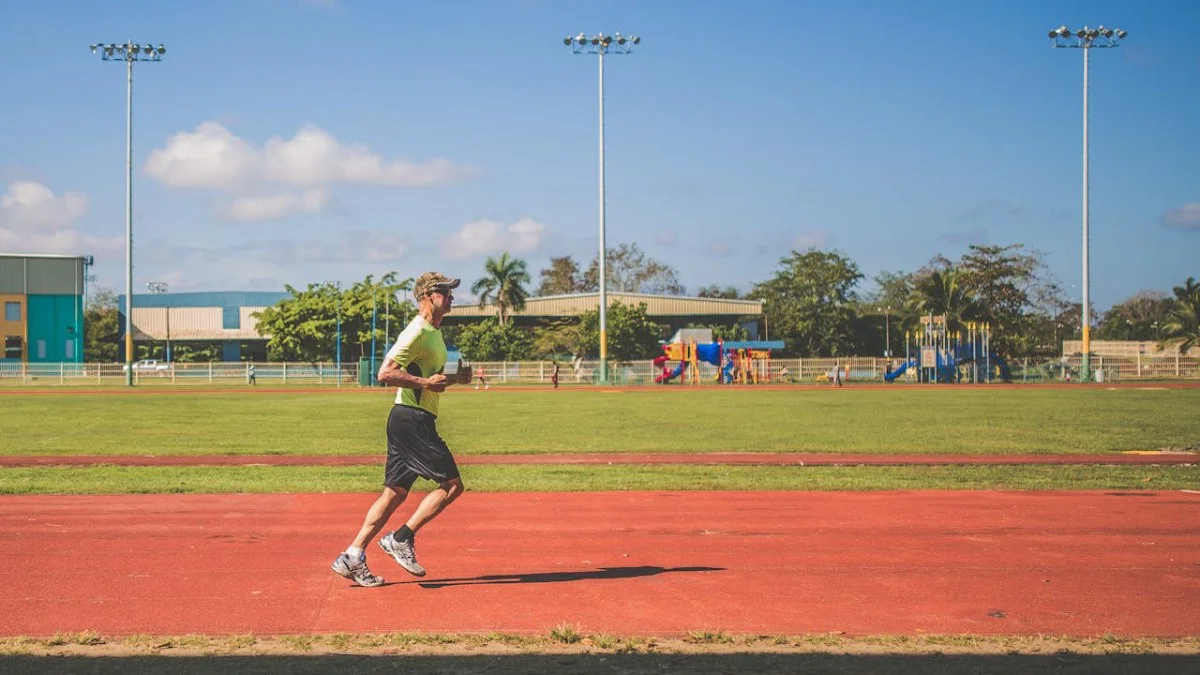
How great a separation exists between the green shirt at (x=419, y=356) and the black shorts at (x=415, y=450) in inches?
2.7

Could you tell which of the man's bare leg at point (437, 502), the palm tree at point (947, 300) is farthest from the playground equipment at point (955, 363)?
the man's bare leg at point (437, 502)

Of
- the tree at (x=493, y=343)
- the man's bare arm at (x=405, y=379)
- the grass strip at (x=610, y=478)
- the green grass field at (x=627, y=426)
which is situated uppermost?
the tree at (x=493, y=343)

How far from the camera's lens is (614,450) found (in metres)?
19.2

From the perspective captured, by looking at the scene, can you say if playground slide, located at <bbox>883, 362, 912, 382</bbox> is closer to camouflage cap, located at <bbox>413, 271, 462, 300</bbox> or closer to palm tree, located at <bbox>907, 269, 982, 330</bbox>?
palm tree, located at <bbox>907, 269, 982, 330</bbox>

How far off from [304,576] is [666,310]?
82954 mm

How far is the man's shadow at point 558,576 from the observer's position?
784 cm

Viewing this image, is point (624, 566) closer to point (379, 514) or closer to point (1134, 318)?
point (379, 514)

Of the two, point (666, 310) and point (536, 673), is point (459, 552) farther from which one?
point (666, 310)

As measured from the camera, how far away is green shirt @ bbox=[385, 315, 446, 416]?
7301mm

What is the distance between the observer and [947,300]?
261 ft

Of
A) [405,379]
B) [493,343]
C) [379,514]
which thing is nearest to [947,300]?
[493,343]

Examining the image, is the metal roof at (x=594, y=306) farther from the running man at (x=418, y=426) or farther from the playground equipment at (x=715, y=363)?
the running man at (x=418, y=426)

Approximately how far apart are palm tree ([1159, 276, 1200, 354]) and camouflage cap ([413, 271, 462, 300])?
80048 mm

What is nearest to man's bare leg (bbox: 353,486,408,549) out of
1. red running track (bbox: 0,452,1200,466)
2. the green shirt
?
the green shirt
